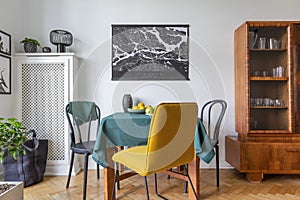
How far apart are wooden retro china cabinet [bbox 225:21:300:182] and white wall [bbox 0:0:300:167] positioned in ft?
1.14

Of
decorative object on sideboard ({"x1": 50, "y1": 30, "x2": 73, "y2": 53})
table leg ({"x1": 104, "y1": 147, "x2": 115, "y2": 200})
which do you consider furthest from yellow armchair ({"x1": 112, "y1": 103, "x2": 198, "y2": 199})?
decorative object on sideboard ({"x1": 50, "y1": 30, "x2": 73, "y2": 53})

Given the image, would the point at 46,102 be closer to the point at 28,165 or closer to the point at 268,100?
the point at 28,165

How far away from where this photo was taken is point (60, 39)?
11.3 feet

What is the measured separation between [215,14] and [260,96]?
1.29m

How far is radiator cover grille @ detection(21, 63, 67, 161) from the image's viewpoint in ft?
10.9

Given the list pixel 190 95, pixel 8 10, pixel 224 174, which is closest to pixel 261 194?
pixel 224 174

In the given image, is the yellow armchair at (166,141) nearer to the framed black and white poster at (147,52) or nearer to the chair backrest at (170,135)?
the chair backrest at (170,135)

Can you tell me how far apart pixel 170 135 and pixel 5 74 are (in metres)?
2.31

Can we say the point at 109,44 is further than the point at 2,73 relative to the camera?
Yes

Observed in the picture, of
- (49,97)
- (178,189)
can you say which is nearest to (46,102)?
(49,97)

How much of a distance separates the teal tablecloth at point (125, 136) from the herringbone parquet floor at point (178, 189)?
0.51 metres

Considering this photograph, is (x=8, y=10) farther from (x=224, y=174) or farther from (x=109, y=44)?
(x=224, y=174)

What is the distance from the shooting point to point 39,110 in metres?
3.35

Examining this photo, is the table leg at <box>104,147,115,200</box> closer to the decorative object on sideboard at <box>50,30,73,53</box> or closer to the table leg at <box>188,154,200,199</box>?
the table leg at <box>188,154,200,199</box>
